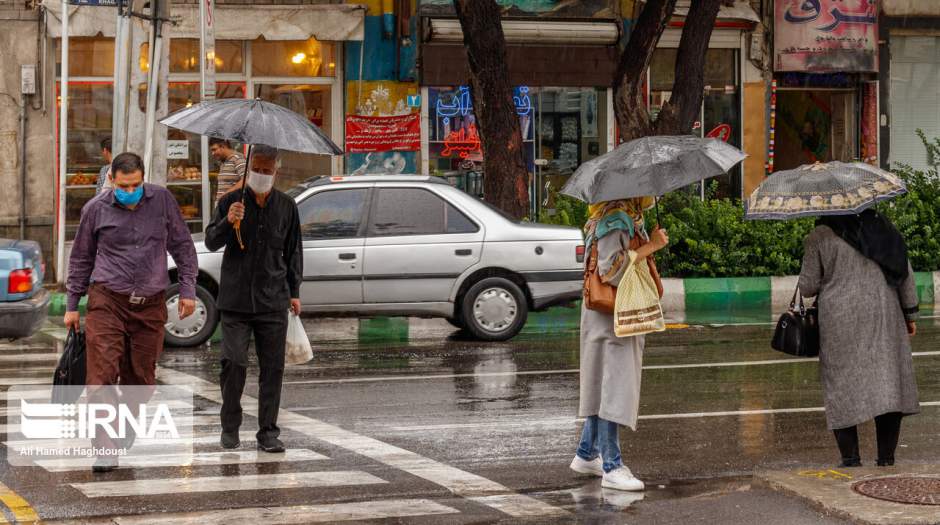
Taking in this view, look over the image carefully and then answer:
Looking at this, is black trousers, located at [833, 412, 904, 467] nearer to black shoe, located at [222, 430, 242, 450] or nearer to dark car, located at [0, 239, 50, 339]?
black shoe, located at [222, 430, 242, 450]

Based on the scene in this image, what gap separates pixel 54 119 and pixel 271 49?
10.8ft

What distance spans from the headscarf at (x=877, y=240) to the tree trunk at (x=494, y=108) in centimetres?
1054

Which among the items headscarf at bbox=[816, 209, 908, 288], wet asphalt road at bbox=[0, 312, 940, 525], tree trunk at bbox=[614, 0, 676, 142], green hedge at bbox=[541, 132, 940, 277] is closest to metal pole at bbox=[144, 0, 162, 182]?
wet asphalt road at bbox=[0, 312, 940, 525]

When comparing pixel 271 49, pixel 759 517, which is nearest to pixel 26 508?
pixel 759 517

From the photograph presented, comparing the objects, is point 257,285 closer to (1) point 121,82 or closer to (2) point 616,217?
(2) point 616,217

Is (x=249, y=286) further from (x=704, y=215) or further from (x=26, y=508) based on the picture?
(x=704, y=215)

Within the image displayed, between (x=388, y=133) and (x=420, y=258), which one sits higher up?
(x=388, y=133)

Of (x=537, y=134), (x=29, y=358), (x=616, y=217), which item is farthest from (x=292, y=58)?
(x=616, y=217)

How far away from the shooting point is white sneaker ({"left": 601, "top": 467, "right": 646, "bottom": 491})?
24.5ft

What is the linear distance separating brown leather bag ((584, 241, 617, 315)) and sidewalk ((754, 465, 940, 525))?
3.84ft

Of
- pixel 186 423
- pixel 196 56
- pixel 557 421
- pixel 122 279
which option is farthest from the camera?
pixel 196 56

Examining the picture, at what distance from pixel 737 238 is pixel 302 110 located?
285 inches

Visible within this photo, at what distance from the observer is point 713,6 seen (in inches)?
742

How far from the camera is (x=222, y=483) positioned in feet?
25.0
